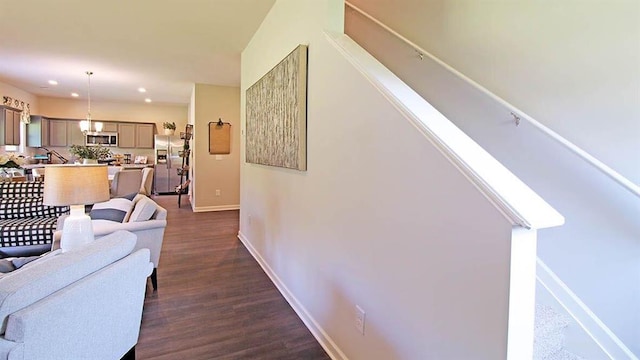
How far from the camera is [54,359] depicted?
3.64 feet

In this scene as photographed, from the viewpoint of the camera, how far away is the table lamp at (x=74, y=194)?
6.23ft

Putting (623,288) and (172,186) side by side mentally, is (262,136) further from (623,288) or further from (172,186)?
(172,186)

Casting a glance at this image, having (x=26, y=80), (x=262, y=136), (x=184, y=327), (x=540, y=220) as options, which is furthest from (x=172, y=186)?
(x=540, y=220)

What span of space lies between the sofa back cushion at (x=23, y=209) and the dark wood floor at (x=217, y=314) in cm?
140

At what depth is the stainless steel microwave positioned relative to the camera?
8.71 meters

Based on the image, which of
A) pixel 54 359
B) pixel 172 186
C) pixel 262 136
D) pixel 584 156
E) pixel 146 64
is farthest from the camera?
pixel 172 186

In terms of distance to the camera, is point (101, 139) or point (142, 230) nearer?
point (142, 230)

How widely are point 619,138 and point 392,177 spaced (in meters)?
1.33

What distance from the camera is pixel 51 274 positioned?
45.7 inches

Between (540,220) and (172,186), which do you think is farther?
(172,186)

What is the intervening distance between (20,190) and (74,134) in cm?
579

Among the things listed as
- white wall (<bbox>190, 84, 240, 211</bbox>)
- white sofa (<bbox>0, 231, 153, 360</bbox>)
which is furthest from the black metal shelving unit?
white sofa (<bbox>0, 231, 153, 360</bbox>)

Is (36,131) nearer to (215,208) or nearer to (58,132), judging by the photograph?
(58,132)

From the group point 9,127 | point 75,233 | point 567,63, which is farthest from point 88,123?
point 567,63
